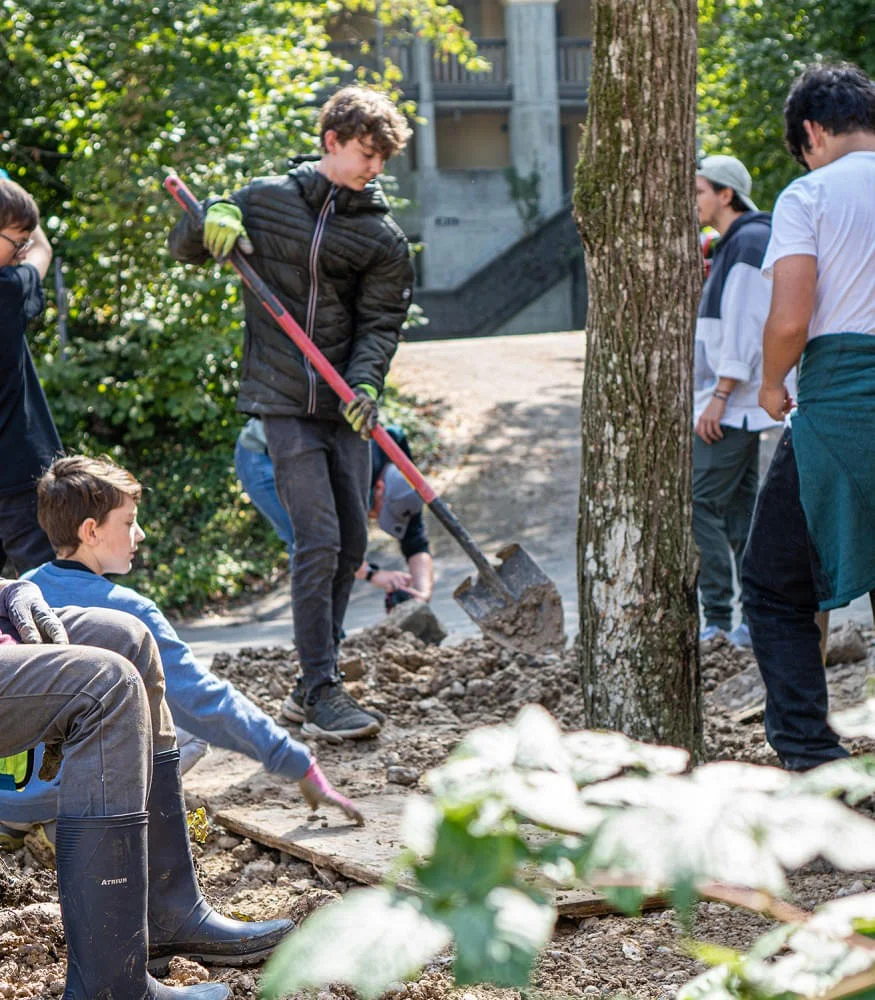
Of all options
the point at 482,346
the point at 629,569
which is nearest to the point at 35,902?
the point at 629,569

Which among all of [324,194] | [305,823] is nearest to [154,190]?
[324,194]

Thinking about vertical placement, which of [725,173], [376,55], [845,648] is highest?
[376,55]

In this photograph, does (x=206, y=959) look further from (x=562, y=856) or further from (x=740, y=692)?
(x=740, y=692)

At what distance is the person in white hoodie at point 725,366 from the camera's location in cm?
541

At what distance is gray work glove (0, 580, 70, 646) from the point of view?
95.1 inches

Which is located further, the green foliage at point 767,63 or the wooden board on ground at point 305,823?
the green foliage at point 767,63

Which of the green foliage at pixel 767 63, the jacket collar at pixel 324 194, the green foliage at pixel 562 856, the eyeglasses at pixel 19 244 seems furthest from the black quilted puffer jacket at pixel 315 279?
the green foliage at pixel 767 63

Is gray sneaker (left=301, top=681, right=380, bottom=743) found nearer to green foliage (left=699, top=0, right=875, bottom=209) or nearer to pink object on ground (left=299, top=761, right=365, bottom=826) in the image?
pink object on ground (left=299, top=761, right=365, bottom=826)

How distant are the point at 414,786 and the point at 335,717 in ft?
1.70

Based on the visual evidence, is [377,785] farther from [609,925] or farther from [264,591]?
[264,591]

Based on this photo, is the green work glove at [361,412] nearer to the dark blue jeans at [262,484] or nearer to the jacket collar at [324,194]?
the jacket collar at [324,194]

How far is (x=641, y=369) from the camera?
11.8ft

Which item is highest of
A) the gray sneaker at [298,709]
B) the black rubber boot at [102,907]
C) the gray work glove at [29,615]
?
the gray work glove at [29,615]

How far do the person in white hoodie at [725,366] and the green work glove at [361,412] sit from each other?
156 centimetres
